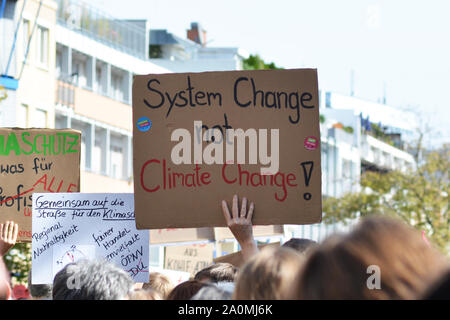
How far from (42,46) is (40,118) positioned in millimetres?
2375

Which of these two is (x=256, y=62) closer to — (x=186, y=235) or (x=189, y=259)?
(x=189, y=259)

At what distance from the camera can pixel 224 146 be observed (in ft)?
19.5

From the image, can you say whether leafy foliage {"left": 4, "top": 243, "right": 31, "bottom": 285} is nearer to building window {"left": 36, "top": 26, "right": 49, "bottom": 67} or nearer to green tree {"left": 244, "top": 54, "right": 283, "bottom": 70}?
building window {"left": 36, "top": 26, "right": 49, "bottom": 67}

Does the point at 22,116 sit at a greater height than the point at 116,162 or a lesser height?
greater

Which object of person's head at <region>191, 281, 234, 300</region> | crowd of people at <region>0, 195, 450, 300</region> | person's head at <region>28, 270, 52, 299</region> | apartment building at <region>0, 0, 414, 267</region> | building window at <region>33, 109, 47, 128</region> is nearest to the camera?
crowd of people at <region>0, 195, 450, 300</region>

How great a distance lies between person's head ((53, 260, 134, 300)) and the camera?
410 centimetres

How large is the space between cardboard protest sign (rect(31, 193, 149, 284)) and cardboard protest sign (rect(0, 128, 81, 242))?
1.51 ft

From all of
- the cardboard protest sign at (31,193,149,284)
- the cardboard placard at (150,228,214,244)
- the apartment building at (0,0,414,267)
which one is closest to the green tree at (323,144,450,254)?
the apartment building at (0,0,414,267)

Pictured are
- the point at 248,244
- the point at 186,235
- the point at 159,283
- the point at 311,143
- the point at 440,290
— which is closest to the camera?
the point at 440,290

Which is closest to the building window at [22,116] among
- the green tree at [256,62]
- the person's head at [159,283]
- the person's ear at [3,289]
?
the green tree at [256,62]

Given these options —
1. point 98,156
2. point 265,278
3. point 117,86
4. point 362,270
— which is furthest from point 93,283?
point 117,86

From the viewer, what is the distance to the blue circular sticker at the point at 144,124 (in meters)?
5.95

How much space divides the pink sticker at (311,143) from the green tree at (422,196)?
144 ft
